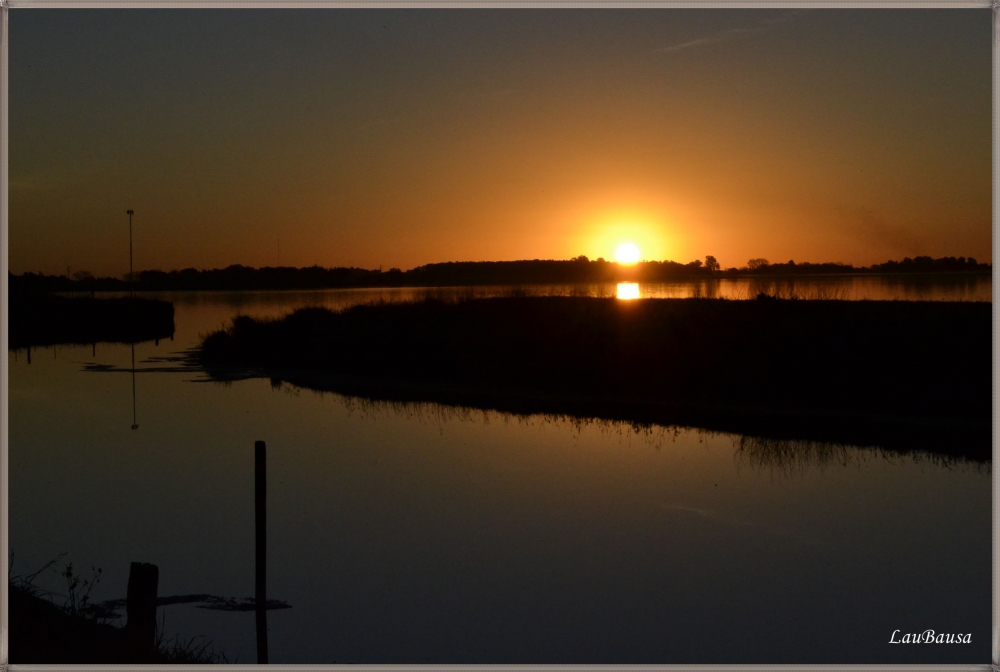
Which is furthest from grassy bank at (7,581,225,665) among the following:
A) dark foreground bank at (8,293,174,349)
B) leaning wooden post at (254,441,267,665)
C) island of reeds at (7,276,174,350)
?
dark foreground bank at (8,293,174,349)

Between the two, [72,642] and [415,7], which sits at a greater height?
[415,7]

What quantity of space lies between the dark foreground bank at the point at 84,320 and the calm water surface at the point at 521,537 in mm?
39112

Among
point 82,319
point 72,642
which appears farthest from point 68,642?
point 82,319

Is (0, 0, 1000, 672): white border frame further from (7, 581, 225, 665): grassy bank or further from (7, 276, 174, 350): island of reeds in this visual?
(7, 276, 174, 350): island of reeds

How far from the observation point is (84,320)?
59.8 m

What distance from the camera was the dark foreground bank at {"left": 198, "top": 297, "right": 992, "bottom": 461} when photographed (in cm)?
2050

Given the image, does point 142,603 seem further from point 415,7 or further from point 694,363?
point 694,363

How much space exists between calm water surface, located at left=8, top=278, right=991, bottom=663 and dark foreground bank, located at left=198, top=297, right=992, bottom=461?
3.03 m

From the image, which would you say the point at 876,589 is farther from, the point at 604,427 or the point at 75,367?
the point at 75,367

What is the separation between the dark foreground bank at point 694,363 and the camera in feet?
67.3

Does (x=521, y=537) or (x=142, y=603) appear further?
(x=521, y=537)

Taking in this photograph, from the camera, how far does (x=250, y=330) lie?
132 ft

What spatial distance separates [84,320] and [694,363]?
158 ft

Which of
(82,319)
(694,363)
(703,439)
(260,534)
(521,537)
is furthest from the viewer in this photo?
(82,319)
